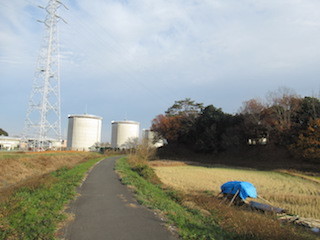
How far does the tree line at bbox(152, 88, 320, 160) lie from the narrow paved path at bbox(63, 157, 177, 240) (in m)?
31.2

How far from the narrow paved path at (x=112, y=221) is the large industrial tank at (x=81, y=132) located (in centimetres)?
6020

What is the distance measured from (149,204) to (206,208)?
2430 millimetres

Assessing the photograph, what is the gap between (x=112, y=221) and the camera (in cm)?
709

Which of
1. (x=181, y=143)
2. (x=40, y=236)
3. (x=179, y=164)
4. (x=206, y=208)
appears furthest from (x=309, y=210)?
(x=181, y=143)

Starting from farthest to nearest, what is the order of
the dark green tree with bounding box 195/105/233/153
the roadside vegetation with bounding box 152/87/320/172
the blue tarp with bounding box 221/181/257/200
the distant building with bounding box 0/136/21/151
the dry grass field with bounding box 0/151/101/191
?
the distant building with bounding box 0/136/21/151
the dark green tree with bounding box 195/105/233/153
the roadside vegetation with bounding box 152/87/320/172
the dry grass field with bounding box 0/151/101/191
the blue tarp with bounding box 221/181/257/200

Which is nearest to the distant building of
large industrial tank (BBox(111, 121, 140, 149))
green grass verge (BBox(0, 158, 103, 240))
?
large industrial tank (BBox(111, 121, 140, 149))

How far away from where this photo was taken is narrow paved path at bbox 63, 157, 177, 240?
5.97 metres

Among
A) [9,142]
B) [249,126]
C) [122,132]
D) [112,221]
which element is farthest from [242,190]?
[9,142]

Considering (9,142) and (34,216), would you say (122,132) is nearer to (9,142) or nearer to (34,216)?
(9,142)

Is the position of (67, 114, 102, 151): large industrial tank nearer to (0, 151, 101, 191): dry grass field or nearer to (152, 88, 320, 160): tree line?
(152, 88, 320, 160): tree line

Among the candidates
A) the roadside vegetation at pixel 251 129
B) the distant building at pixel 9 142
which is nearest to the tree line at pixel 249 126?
the roadside vegetation at pixel 251 129

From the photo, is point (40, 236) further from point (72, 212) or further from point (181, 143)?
point (181, 143)

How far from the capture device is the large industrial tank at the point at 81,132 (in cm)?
6819

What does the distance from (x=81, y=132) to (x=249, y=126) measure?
42509mm
